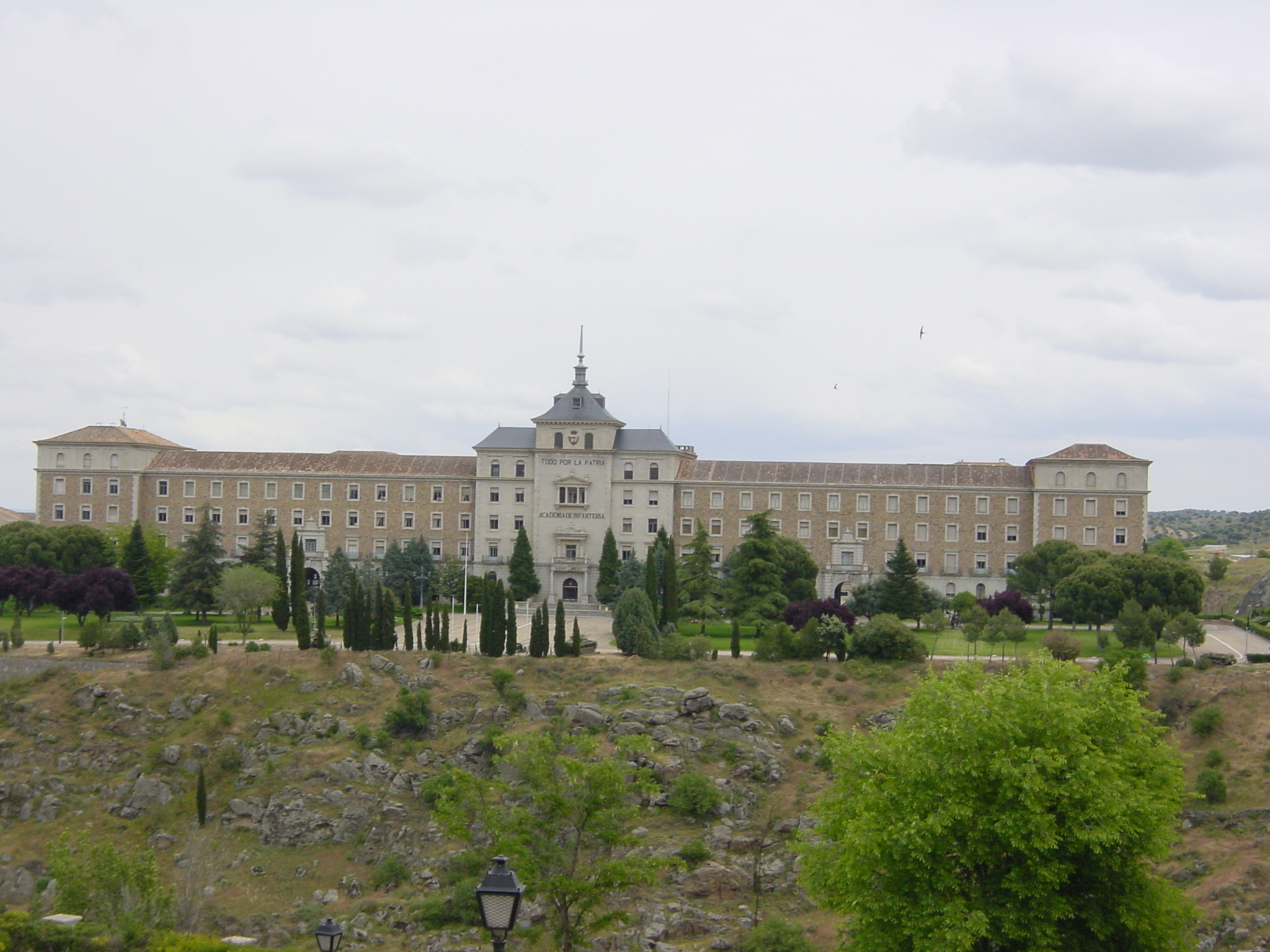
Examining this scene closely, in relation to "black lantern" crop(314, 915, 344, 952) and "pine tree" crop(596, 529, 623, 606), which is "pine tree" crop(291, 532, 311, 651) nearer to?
"pine tree" crop(596, 529, 623, 606)

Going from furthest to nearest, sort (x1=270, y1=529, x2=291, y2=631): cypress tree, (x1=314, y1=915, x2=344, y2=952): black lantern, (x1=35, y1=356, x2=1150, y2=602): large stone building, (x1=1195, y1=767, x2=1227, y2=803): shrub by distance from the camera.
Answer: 1. (x1=35, y1=356, x2=1150, y2=602): large stone building
2. (x1=270, y1=529, x2=291, y2=631): cypress tree
3. (x1=1195, y1=767, x2=1227, y2=803): shrub
4. (x1=314, y1=915, x2=344, y2=952): black lantern

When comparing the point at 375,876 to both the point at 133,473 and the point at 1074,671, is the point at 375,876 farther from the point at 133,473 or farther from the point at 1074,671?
the point at 133,473

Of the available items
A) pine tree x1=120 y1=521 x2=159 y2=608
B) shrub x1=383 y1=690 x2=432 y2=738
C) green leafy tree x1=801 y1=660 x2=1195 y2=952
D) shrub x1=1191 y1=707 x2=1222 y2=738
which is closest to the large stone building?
pine tree x1=120 y1=521 x2=159 y2=608

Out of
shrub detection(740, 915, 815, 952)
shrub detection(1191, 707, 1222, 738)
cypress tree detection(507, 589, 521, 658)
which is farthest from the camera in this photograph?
cypress tree detection(507, 589, 521, 658)

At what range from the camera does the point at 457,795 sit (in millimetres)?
32219

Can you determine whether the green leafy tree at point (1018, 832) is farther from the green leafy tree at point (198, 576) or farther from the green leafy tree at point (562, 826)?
the green leafy tree at point (198, 576)

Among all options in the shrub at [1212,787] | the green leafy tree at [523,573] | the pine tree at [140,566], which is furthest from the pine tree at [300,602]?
the shrub at [1212,787]

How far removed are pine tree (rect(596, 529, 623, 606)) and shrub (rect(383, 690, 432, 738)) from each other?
810 inches

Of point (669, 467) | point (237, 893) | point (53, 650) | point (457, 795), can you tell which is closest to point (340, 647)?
point (53, 650)

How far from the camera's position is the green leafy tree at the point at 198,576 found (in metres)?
57.7

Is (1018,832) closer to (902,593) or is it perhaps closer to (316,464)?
(902,593)

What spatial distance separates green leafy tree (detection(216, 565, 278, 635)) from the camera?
54094 millimetres

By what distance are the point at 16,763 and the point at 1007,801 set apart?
33035 mm

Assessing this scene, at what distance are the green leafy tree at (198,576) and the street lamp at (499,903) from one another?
47.2 metres
